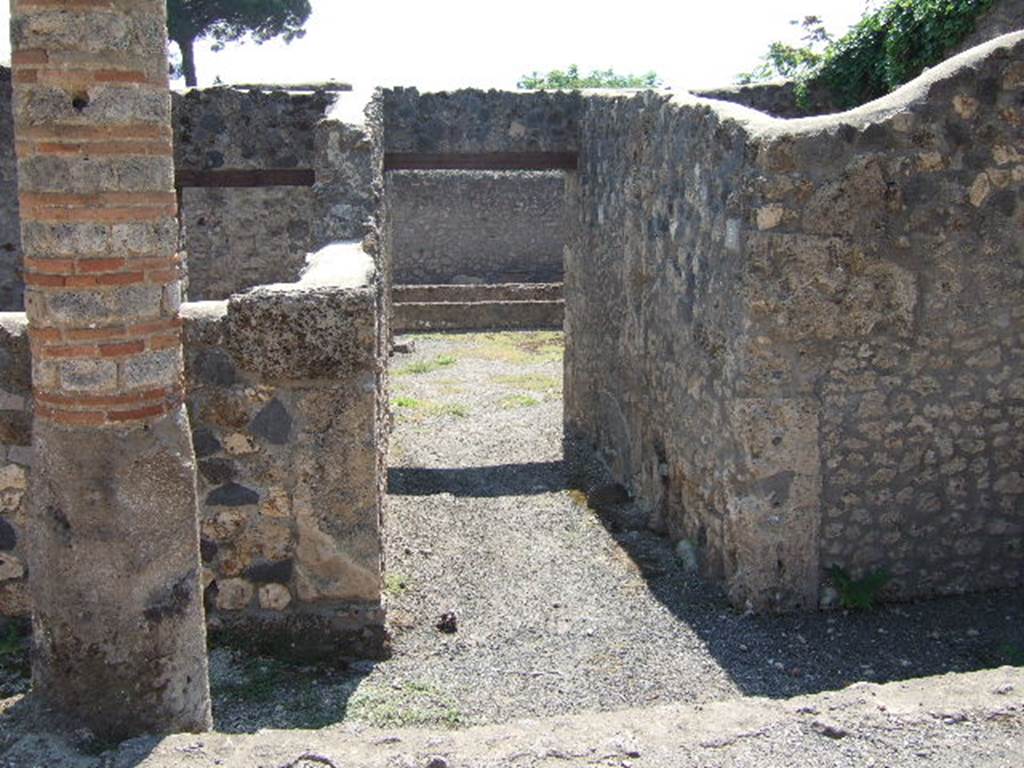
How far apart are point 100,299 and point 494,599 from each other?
3.62m

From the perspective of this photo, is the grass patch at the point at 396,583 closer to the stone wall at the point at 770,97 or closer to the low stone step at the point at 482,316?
the stone wall at the point at 770,97

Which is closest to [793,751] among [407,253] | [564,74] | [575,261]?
[575,261]

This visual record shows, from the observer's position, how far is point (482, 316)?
61.8ft

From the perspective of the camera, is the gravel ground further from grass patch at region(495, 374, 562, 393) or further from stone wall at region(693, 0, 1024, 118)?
grass patch at region(495, 374, 562, 393)

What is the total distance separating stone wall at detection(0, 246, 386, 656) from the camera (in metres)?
4.95

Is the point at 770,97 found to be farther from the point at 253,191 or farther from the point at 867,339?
the point at 253,191

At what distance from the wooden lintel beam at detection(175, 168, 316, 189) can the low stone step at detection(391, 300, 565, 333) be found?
324 inches

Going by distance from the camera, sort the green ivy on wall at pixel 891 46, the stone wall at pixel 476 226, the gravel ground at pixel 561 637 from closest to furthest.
Answer: the gravel ground at pixel 561 637 → the green ivy on wall at pixel 891 46 → the stone wall at pixel 476 226

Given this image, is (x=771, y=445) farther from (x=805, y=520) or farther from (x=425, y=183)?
(x=425, y=183)

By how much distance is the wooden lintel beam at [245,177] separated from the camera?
1009 cm

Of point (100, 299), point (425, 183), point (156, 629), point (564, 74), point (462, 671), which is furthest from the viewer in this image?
point (564, 74)

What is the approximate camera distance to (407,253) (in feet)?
77.9

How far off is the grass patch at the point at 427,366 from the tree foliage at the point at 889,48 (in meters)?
6.10

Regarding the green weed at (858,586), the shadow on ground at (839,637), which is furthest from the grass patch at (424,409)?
the green weed at (858,586)
